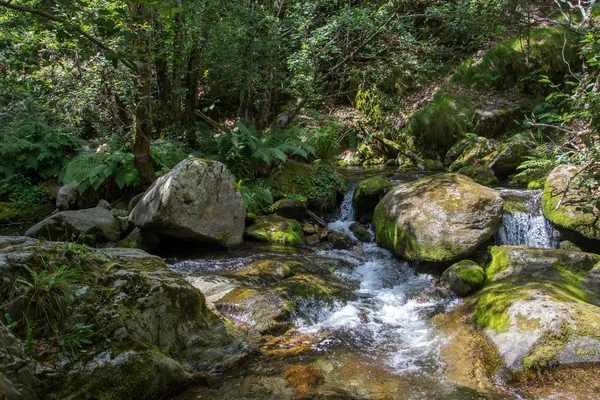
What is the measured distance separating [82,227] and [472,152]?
982cm

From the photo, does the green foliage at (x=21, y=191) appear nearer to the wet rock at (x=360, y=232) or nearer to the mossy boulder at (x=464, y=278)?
the wet rock at (x=360, y=232)

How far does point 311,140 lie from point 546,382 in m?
7.72

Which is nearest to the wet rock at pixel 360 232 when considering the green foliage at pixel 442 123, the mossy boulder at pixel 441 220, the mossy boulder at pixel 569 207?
the mossy boulder at pixel 441 220

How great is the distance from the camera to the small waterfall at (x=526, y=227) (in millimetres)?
6758

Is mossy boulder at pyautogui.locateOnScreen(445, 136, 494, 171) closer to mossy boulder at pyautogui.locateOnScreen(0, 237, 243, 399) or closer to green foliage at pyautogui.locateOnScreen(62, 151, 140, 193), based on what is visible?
green foliage at pyautogui.locateOnScreen(62, 151, 140, 193)

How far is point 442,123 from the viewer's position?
1235cm

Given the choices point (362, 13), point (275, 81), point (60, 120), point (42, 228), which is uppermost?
point (362, 13)

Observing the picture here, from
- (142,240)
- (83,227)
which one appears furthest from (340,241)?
(83,227)

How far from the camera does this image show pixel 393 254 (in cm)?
671

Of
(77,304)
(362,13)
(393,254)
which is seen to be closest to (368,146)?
(362,13)

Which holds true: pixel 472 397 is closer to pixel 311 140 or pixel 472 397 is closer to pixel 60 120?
pixel 311 140

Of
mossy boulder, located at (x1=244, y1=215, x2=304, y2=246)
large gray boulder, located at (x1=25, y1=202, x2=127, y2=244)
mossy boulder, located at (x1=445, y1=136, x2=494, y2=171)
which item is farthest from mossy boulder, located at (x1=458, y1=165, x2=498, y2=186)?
large gray boulder, located at (x1=25, y1=202, x2=127, y2=244)

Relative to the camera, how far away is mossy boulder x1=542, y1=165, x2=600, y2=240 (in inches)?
230

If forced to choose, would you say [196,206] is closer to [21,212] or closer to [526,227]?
[21,212]
